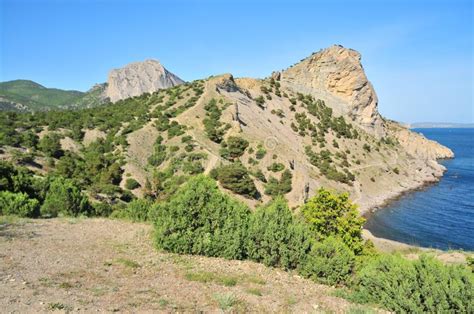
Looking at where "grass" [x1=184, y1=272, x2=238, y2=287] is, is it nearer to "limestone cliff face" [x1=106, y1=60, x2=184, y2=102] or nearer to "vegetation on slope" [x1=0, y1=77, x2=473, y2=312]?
"vegetation on slope" [x1=0, y1=77, x2=473, y2=312]

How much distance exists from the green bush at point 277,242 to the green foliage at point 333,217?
6.83 metres

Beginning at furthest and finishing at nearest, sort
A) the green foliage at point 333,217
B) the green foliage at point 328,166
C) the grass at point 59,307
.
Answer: the green foliage at point 328,166 → the green foliage at point 333,217 → the grass at point 59,307

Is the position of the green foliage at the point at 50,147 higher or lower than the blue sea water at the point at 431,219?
higher

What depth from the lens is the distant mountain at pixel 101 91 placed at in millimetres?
146012

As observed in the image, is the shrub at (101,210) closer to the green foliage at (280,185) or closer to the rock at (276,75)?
the green foliage at (280,185)

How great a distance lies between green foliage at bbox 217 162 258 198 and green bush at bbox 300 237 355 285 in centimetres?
2302

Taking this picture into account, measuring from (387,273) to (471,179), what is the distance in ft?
280

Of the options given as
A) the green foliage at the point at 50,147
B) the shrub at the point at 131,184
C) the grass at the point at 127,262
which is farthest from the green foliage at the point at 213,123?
the grass at the point at 127,262

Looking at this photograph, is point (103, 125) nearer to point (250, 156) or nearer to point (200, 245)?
point (250, 156)

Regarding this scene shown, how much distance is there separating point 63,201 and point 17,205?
308 cm

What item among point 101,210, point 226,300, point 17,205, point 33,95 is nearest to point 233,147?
point 101,210

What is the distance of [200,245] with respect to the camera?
15.6 metres

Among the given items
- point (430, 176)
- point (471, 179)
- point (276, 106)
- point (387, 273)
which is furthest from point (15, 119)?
point (471, 179)

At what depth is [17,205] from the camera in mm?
20297
